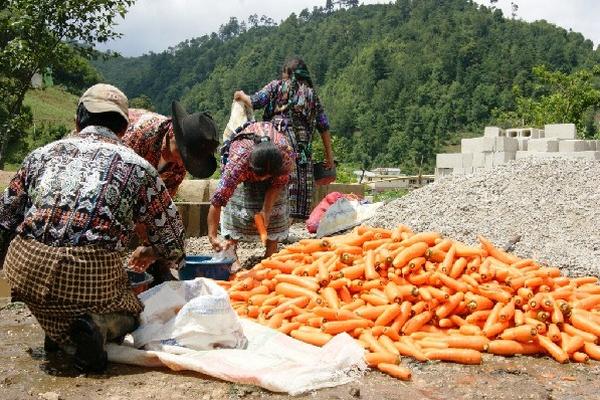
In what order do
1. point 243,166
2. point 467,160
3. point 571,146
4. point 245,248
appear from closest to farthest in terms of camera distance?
point 243,166 → point 245,248 → point 571,146 → point 467,160

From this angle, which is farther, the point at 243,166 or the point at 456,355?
the point at 243,166

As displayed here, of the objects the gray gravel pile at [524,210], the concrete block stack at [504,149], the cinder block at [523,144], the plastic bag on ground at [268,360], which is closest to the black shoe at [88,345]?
the plastic bag on ground at [268,360]

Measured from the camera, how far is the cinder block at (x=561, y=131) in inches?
439

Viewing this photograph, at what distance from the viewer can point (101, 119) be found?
3205 mm

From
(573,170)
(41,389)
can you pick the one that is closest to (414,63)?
(573,170)

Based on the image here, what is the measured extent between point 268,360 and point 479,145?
26.7 ft

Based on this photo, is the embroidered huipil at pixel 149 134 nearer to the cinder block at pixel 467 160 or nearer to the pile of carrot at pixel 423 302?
the pile of carrot at pixel 423 302

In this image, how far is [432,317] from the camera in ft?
12.5

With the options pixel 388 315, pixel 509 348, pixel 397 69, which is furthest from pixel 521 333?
pixel 397 69

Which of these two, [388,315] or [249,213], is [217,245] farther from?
[388,315]

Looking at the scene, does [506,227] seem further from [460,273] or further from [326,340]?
[326,340]

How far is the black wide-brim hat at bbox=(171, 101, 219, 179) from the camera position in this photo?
386cm

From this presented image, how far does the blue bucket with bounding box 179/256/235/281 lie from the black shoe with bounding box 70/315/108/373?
130 centimetres

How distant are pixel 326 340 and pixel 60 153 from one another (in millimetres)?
1597
